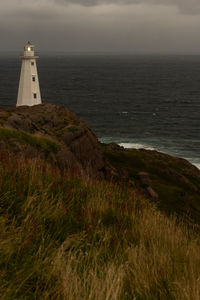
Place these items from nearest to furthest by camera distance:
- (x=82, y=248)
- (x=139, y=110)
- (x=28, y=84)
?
1. (x=82, y=248)
2. (x=28, y=84)
3. (x=139, y=110)

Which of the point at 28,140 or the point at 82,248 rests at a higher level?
the point at 82,248

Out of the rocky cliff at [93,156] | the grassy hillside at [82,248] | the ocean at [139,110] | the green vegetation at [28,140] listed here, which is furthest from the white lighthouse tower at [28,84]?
the grassy hillside at [82,248]

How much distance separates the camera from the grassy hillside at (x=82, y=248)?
130 inches

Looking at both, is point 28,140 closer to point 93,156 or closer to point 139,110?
point 93,156

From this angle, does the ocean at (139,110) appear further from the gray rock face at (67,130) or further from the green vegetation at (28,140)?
the green vegetation at (28,140)

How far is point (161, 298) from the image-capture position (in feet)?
11.1

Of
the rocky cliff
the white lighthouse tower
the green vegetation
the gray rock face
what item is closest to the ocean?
the rocky cliff

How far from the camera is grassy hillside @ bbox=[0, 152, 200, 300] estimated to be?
10.8ft

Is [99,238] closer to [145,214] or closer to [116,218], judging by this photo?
[116,218]

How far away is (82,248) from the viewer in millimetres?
4508

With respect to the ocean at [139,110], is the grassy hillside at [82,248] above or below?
above

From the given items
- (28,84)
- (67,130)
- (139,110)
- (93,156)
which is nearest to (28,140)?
(67,130)

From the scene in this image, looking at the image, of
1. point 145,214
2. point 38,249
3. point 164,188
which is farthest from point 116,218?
point 164,188

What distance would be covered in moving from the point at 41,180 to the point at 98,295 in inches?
119
